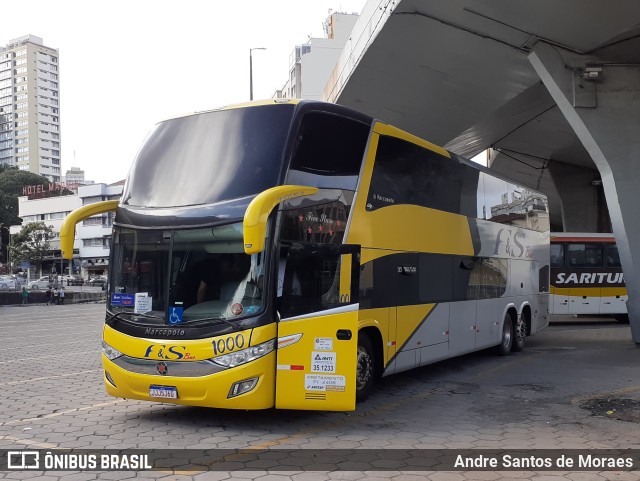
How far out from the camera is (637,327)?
53.3 feet

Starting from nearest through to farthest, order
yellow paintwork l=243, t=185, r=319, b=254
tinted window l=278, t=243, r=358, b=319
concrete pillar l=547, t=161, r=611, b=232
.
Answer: yellow paintwork l=243, t=185, r=319, b=254
tinted window l=278, t=243, r=358, b=319
concrete pillar l=547, t=161, r=611, b=232

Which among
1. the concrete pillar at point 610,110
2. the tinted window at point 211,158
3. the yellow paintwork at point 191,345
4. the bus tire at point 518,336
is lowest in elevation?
the bus tire at point 518,336

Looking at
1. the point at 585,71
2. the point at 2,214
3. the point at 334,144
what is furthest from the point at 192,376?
the point at 2,214

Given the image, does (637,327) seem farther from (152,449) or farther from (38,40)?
(38,40)

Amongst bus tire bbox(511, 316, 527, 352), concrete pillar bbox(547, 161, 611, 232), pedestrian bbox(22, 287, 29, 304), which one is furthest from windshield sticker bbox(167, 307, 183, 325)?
pedestrian bbox(22, 287, 29, 304)

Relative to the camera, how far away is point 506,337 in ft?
47.2

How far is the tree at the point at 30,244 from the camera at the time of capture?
7331 centimetres

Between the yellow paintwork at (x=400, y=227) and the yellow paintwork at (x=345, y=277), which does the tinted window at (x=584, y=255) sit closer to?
the yellow paintwork at (x=400, y=227)

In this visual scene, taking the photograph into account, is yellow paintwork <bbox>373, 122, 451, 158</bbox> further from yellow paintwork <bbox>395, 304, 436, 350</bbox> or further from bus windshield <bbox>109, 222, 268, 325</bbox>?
bus windshield <bbox>109, 222, 268, 325</bbox>

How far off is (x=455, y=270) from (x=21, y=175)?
115m

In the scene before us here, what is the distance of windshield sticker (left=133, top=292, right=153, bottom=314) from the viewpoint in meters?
7.41

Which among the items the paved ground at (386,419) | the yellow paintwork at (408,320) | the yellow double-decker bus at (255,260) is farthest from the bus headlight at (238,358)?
the yellow paintwork at (408,320)

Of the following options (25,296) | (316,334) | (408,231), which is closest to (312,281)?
(316,334)

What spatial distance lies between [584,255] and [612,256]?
3.22 ft
